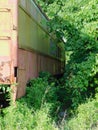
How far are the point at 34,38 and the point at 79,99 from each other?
8.16 feet

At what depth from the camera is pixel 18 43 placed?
7.85 metres

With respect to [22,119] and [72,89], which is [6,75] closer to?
[22,119]

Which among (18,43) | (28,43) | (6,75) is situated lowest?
(6,75)

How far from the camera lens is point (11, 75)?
7219mm

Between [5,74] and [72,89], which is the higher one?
[5,74]

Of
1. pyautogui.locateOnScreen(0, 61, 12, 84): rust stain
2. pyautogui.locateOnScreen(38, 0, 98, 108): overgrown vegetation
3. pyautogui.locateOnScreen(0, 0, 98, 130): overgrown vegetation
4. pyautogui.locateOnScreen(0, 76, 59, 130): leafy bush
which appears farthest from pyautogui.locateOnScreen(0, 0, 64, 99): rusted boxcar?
pyautogui.locateOnScreen(38, 0, 98, 108): overgrown vegetation

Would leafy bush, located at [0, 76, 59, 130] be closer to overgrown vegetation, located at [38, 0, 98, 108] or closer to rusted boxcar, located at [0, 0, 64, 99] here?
rusted boxcar, located at [0, 0, 64, 99]

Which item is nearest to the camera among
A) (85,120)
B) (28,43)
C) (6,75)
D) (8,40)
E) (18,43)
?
(6,75)

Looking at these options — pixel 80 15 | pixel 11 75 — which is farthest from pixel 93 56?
pixel 11 75

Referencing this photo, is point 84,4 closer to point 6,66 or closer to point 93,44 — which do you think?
point 93,44

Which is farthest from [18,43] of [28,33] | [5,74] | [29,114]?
[28,33]

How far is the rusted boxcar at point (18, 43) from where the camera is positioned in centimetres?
727

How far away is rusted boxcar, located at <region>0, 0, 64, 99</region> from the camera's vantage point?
7273 millimetres

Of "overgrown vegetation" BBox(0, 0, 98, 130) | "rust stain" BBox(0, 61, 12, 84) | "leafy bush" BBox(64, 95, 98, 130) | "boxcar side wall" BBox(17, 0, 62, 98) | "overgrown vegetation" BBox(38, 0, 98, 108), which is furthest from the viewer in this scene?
"overgrown vegetation" BBox(38, 0, 98, 108)
